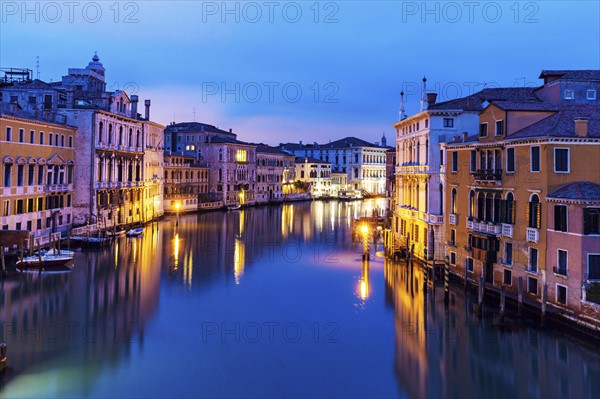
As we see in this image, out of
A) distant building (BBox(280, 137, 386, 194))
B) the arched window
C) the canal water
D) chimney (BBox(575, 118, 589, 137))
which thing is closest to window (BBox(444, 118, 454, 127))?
the arched window

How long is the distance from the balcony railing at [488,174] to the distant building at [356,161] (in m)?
60.7

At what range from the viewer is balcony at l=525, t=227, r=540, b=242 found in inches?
564

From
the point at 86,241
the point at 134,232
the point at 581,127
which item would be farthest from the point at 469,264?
→ the point at 134,232

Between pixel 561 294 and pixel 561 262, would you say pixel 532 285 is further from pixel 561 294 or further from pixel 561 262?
pixel 561 262

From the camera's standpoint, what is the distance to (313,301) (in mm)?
17234

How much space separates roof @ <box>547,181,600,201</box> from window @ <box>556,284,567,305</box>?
87.8 inches

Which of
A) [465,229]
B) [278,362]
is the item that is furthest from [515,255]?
[278,362]

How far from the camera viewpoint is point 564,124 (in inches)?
566

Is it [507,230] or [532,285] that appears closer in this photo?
[532,285]

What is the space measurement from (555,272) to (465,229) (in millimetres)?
4589

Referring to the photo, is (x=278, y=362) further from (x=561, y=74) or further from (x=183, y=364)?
(x=561, y=74)

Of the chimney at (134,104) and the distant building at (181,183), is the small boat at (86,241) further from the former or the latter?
the distant building at (181,183)

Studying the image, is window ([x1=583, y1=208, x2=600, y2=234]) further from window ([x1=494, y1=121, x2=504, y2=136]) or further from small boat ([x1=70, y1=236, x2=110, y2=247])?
small boat ([x1=70, y1=236, x2=110, y2=247])

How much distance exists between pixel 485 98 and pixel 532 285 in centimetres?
982
